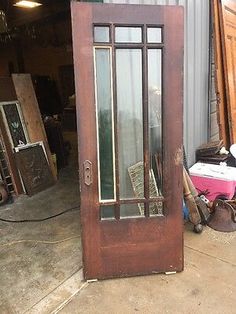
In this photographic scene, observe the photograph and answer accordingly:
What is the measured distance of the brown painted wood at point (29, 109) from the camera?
411 cm

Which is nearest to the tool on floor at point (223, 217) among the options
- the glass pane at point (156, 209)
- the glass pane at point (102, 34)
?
the glass pane at point (156, 209)

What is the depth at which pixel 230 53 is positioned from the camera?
3.49 meters

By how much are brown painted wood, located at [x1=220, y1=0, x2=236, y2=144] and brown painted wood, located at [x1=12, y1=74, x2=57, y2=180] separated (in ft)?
7.78

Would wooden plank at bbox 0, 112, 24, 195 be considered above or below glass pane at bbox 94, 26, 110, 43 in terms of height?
below

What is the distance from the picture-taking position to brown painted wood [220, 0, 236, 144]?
331cm

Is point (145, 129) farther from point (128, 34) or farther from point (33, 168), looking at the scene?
point (33, 168)

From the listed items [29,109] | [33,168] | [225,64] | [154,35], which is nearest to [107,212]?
[154,35]

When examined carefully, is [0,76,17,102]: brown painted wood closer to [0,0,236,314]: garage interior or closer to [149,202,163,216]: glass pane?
[0,0,236,314]: garage interior

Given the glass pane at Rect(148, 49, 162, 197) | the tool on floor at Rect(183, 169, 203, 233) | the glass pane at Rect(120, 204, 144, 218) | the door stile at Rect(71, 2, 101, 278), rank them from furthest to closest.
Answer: the tool on floor at Rect(183, 169, 203, 233) < the glass pane at Rect(120, 204, 144, 218) < the glass pane at Rect(148, 49, 162, 197) < the door stile at Rect(71, 2, 101, 278)

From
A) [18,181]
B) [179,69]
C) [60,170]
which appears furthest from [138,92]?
[60,170]

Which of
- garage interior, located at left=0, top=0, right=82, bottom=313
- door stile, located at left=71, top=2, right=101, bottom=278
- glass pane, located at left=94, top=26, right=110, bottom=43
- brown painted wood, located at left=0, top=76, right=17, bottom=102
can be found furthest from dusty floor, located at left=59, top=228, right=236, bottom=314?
brown painted wood, located at left=0, top=76, right=17, bottom=102

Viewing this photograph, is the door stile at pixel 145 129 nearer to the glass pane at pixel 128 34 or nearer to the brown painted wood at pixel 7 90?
the glass pane at pixel 128 34

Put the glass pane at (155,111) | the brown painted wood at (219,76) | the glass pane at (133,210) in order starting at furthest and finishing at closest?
the brown painted wood at (219,76) → the glass pane at (133,210) → the glass pane at (155,111)

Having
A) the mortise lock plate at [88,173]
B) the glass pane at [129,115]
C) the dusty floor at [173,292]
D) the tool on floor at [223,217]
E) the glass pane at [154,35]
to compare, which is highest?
the glass pane at [154,35]
